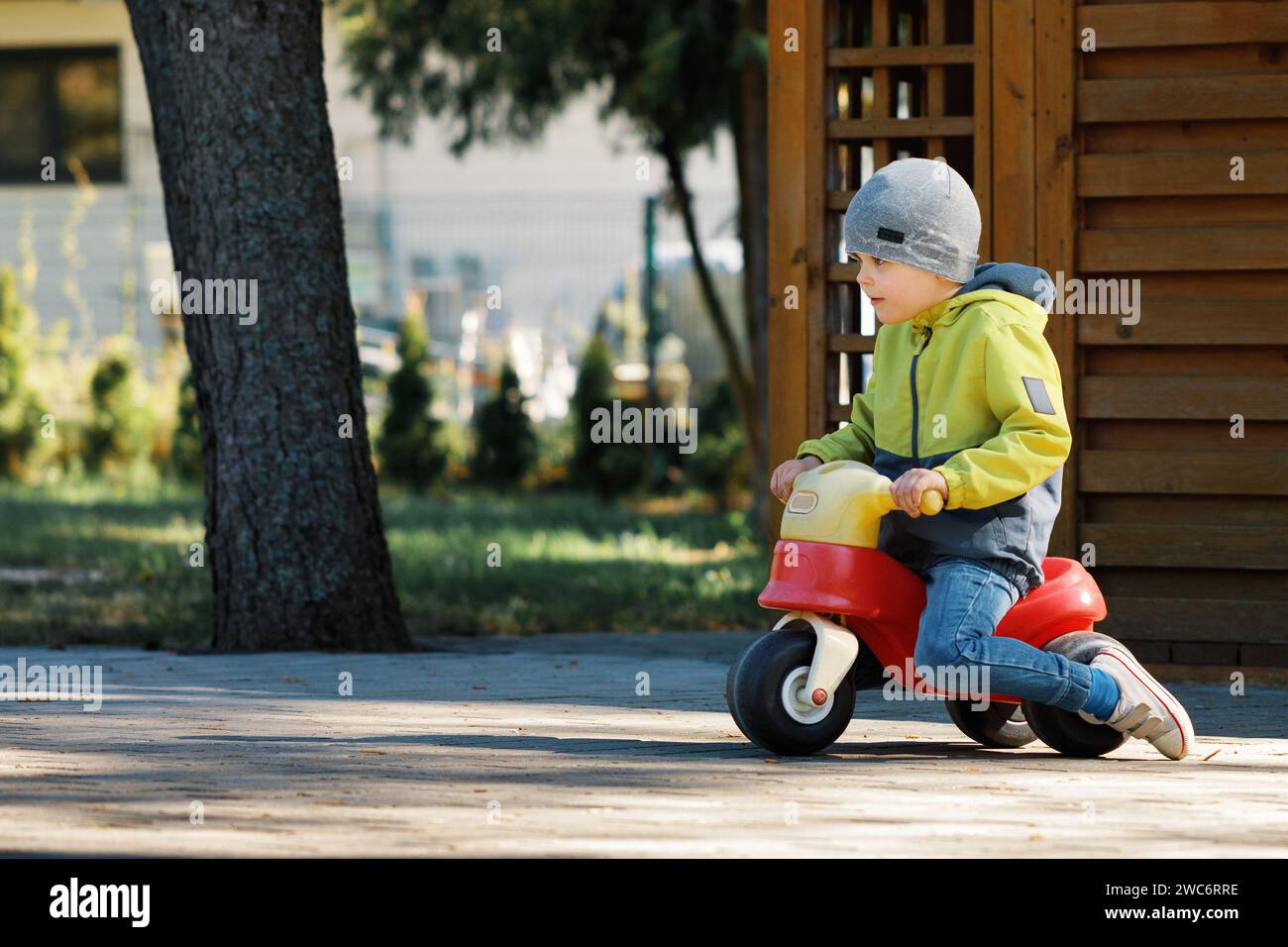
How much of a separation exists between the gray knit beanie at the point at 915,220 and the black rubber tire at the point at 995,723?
3.68 feet

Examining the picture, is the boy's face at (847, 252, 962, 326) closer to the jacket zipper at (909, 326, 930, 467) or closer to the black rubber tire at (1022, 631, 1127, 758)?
the jacket zipper at (909, 326, 930, 467)

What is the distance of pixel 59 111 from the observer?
79.2 ft

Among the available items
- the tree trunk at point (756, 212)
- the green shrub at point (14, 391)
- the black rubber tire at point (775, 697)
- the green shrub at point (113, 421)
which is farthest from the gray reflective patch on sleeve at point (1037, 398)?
the green shrub at point (14, 391)

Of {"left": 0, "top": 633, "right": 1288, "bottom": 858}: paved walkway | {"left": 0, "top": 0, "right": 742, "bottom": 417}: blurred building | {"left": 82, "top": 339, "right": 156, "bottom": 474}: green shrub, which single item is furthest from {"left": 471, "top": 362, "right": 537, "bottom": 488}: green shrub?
{"left": 0, "top": 633, "right": 1288, "bottom": 858}: paved walkway

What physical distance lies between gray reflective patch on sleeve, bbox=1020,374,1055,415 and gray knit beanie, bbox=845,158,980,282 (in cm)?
33

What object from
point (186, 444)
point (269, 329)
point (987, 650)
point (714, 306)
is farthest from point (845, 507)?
point (186, 444)

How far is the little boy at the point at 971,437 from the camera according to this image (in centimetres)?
472

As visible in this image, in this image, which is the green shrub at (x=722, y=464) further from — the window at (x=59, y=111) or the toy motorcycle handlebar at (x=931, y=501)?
the toy motorcycle handlebar at (x=931, y=501)

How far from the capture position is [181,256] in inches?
283

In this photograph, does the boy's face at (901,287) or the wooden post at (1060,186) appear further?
the wooden post at (1060,186)

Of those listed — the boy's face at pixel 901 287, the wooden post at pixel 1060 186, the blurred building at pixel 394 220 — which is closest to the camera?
the boy's face at pixel 901 287

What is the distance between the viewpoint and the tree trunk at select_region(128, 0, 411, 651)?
706cm
